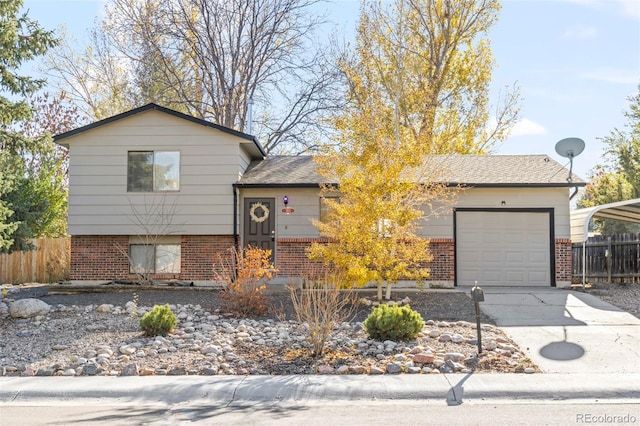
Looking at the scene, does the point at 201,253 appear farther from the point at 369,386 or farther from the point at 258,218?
the point at 369,386

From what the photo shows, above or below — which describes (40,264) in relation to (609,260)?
below

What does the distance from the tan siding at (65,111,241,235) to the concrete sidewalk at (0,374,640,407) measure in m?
8.55

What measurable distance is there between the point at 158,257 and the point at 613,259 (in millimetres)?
12415

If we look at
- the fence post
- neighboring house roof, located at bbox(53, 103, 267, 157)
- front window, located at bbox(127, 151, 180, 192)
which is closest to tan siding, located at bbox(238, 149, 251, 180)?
neighboring house roof, located at bbox(53, 103, 267, 157)

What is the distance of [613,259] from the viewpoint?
53.3 feet

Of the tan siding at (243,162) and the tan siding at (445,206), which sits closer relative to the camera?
the tan siding at (445,206)

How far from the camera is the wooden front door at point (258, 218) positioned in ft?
53.0

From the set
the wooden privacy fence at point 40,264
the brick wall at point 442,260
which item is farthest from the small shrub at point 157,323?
the wooden privacy fence at point 40,264

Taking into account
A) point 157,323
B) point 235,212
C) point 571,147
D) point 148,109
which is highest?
point 148,109

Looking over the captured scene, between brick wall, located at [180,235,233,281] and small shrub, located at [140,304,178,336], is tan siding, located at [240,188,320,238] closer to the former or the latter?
brick wall, located at [180,235,233,281]

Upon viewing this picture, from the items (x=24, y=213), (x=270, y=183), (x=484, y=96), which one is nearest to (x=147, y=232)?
(x=270, y=183)

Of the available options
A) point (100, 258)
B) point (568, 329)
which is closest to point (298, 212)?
point (100, 258)

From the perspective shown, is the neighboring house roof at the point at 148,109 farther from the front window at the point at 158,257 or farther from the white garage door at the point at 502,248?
the white garage door at the point at 502,248

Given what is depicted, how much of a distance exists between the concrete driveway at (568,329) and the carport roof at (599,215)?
1950mm
